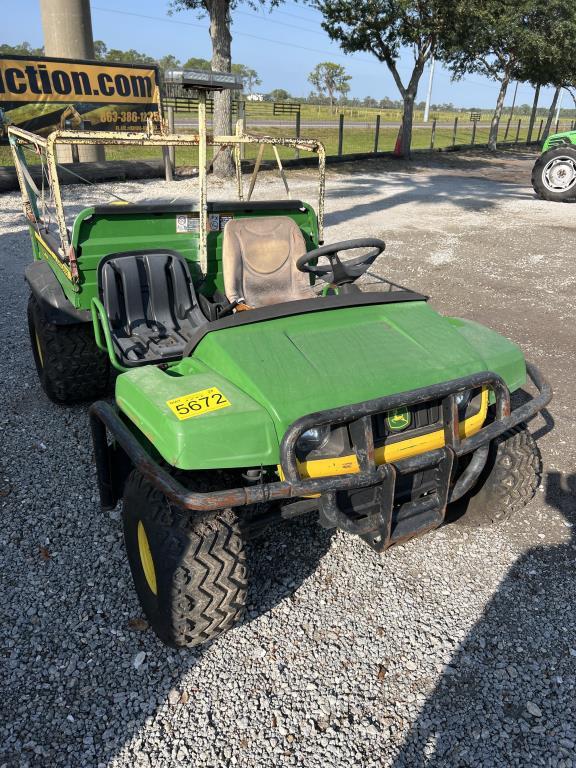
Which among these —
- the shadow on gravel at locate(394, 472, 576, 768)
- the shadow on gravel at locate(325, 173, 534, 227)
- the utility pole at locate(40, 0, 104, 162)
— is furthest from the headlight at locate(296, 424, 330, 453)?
the utility pole at locate(40, 0, 104, 162)

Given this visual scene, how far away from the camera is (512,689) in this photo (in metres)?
2.16

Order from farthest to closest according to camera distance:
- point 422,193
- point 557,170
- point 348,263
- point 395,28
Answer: point 395,28 < point 422,193 < point 557,170 < point 348,263

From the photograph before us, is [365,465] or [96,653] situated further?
[96,653]

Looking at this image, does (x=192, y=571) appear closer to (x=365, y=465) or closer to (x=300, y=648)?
(x=300, y=648)

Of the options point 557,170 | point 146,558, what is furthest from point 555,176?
point 146,558

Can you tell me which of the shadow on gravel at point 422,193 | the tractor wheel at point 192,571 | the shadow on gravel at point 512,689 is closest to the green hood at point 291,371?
the tractor wheel at point 192,571

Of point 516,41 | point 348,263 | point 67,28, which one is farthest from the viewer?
point 516,41

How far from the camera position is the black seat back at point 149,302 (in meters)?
3.61

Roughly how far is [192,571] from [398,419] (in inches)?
37.2

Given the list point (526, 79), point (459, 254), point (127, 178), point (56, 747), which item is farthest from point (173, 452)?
point (526, 79)

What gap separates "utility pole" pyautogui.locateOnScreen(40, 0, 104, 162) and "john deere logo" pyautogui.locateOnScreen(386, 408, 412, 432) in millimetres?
12780

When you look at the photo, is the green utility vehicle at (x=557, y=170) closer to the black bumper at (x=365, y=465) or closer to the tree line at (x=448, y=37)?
the tree line at (x=448, y=37)

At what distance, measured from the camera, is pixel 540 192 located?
12320mm

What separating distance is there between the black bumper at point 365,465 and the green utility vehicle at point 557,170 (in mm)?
10990
